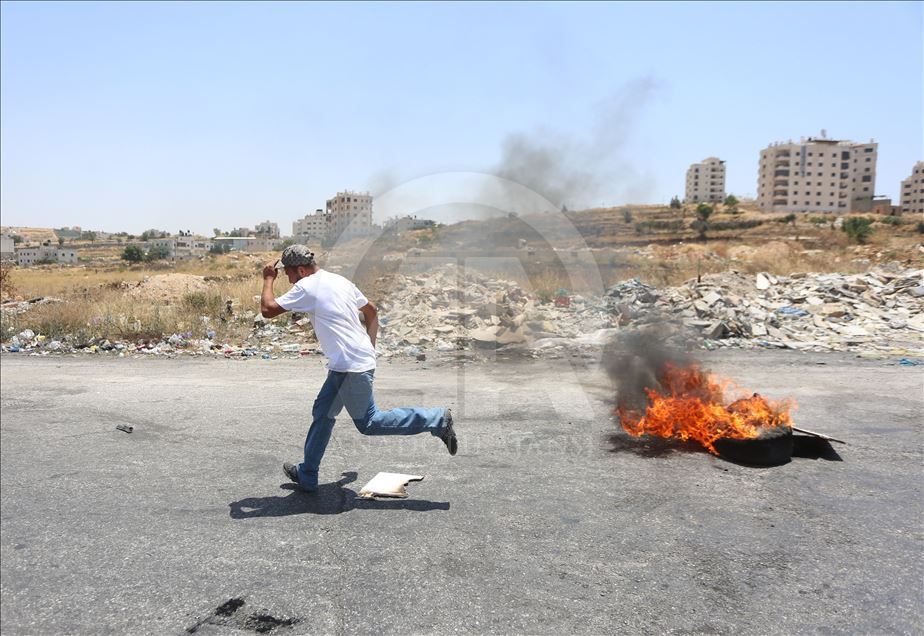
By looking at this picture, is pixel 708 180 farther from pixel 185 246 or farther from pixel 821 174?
pixel 185 246

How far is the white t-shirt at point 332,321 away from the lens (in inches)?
155

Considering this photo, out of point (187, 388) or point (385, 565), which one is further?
point (187, 388)

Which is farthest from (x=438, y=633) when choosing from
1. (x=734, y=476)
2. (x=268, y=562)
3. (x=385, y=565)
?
(x=734, y=476)

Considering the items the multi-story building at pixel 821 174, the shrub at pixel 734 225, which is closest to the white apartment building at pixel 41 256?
the shrub at pixel 734 225

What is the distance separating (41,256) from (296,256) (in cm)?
3445

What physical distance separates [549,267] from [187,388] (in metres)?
12.4

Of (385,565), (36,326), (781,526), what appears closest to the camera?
(385,565)

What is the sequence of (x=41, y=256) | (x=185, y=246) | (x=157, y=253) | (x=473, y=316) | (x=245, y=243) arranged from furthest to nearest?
(x=185, y=246) → (x=157, y=253) → (x=245, y=243) → (x=41, y=256) → (x=473, y=316)

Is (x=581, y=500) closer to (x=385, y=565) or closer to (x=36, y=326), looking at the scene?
(x=385, y=565)

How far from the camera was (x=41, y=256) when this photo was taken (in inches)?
1225

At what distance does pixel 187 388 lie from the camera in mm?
7824

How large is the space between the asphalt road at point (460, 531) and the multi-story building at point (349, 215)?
737cm

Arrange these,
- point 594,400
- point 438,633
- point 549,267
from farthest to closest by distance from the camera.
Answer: point 549,267, point 594,400, point 438,633

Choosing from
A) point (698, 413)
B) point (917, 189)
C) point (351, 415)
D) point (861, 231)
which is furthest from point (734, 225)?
point (351, 415)
